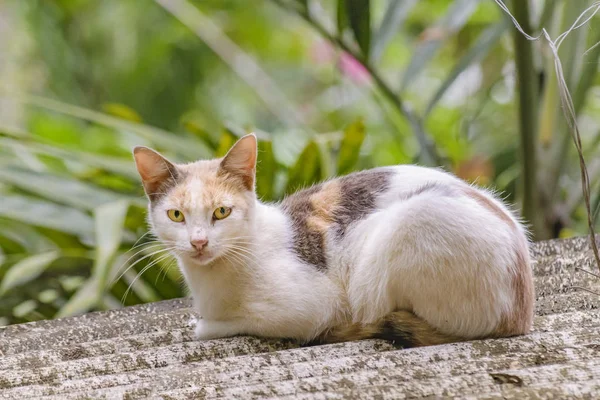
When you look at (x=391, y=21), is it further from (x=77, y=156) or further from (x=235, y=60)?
(x=235, y=60)

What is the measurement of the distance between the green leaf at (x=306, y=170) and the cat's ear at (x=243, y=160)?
0.84 meters

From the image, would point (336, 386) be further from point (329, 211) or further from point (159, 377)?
point (329, 211)

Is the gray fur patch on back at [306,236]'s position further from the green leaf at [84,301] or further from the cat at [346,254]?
the green leaf at [84,301]

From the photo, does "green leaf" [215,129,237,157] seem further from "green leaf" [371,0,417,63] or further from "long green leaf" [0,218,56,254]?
"long green leaf" [0,218,56,254]

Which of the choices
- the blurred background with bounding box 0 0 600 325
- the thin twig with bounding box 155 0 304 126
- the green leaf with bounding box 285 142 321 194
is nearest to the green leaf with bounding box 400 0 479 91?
the blurred background with bounding box 0 0 600 325

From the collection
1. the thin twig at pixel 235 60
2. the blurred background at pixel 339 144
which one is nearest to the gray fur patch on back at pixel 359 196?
the blurred background at pixel 339 144

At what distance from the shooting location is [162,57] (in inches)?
188

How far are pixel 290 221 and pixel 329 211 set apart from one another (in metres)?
0.09

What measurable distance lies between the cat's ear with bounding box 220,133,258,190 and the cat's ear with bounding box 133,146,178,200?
0.11 meters

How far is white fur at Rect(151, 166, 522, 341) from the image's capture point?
1230 mm

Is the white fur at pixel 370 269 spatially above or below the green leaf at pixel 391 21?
below

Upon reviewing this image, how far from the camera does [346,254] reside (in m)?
1.40

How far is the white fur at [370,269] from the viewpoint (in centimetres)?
123

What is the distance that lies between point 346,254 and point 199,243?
28 cm
